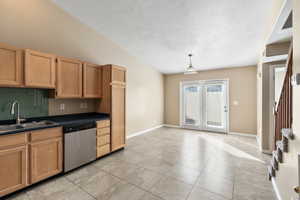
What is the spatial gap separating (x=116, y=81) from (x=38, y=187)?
2439 mm

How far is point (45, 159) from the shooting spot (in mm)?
2152

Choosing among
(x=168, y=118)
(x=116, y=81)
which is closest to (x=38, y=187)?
(x=116, y=81)

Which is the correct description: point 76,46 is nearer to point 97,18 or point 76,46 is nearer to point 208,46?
point 97,18

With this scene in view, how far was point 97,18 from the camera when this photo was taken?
10.2ft

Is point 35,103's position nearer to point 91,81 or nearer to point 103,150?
point 91,81

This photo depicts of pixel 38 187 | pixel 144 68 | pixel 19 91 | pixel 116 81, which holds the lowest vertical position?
pixel 38 187

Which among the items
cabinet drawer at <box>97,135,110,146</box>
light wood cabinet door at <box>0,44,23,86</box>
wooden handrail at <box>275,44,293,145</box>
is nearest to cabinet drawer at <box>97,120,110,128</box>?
cabinet drawer at <box>97,135,110,146</box>

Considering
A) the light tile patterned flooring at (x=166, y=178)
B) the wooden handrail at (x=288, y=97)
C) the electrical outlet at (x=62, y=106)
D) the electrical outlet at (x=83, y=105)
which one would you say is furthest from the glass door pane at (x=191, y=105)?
the electrical outlet at (x=62, y=106)

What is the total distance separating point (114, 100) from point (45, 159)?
1.73 metres

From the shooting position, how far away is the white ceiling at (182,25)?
247cm

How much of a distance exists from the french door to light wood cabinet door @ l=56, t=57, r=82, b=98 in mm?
4673

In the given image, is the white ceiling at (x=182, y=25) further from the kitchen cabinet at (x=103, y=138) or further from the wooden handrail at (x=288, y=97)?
the kitchen cabinet at (x=103, y=138)

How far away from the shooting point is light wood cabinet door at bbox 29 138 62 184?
2.01 metres

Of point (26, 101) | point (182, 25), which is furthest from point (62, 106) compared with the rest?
point (182, 25)
